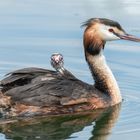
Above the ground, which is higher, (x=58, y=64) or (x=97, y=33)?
(x=97, y=33)

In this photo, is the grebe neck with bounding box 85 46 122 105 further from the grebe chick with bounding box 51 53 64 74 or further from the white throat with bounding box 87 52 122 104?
the grebe chick with bounding box 51 53 64 74

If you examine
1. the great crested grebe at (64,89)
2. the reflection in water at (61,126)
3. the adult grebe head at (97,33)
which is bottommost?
the reflection in water at (61,126)

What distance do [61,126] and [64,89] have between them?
588mm

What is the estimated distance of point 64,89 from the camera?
11.9 m

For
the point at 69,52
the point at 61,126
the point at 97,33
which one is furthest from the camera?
the point at 69,52

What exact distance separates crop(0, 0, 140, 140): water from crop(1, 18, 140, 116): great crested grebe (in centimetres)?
15

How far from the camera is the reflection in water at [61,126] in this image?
11055 mm

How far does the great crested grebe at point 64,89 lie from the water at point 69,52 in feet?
0.48

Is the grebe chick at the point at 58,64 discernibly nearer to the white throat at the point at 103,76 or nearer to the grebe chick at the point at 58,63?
the grebe chick at the point at 58,63

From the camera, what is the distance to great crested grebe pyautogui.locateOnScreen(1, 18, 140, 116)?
1173 centimetres

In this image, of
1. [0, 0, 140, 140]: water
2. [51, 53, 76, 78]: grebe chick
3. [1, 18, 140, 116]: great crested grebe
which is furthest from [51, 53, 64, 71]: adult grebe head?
[0, 0, 140, 140]: water

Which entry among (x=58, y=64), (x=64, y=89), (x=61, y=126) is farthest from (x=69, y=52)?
(x=61, y=126)

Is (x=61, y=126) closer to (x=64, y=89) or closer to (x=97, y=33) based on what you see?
(x=64, y=89)

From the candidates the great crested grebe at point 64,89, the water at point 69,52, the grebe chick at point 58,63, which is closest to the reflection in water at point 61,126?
the water at point 69,52
